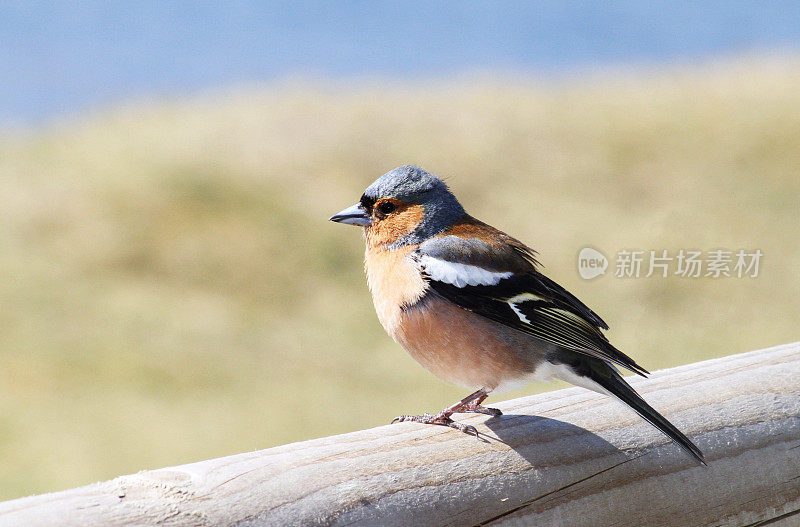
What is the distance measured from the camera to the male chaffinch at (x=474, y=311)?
9.11 ft

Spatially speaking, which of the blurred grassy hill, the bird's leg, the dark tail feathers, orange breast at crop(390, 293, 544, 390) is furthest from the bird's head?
the blurred grassy hill

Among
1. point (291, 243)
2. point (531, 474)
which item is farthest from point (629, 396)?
point (291, 243)

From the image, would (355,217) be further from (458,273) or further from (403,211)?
(458,273)

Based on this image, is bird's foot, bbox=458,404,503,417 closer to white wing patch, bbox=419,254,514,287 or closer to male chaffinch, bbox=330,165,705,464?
male chaffinch, bbox=330,165,705,464

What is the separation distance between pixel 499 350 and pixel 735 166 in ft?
42.0

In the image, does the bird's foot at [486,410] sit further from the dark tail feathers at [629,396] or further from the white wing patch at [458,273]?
the white wing patch at [458,273]

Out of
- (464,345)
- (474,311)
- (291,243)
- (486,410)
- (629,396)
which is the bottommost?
(629,396)

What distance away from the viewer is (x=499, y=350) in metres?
2.83

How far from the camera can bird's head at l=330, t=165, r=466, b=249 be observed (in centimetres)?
310

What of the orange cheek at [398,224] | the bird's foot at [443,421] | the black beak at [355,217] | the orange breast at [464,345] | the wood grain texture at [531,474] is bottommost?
the wood grain texture at [531,474]

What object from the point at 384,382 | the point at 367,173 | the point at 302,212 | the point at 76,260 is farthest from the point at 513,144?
the point at 76,260

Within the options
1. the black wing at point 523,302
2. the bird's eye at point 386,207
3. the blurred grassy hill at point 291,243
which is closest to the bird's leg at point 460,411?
the black wing at point 523,302

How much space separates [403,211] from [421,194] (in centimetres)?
10

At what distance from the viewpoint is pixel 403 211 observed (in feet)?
10.3
